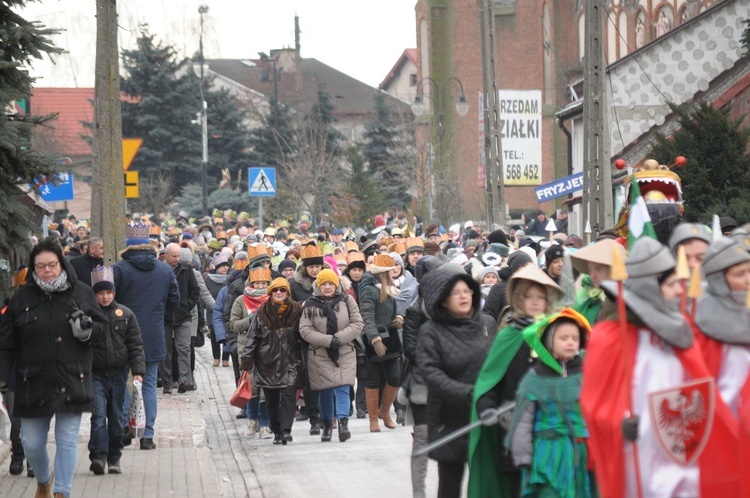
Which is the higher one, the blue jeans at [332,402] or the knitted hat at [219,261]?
the knitted hat at [219,261]

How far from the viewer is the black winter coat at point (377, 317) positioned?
49.2 ft

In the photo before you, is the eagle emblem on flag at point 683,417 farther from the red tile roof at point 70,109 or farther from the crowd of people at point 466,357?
the red tile roof at point 70,109

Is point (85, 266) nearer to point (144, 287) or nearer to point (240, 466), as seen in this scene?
point (144, 287)

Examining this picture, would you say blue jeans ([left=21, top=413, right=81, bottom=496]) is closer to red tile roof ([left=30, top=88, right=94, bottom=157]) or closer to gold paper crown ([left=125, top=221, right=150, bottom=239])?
→ gold paper crown ([left=125, top=221, right=150, bottom=239])

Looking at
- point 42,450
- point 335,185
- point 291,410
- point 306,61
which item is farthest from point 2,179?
point 306,61

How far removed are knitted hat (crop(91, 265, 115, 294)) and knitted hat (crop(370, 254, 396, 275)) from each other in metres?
3.03

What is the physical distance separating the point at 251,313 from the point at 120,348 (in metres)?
3.74

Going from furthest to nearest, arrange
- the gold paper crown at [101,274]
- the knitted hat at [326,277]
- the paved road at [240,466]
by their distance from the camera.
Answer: the knitted hat at [326,277] < the gold paper crown at [101,274] < the paved road at [240,466]

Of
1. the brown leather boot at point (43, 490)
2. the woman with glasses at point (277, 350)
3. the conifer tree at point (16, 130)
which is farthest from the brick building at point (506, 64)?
the brown leather boot at point (43, 490)

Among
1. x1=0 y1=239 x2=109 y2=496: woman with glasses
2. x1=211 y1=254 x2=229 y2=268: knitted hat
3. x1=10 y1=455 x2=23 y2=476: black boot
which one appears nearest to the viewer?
x1=0 y1=239 x2=109 y2=496: woman with glasses

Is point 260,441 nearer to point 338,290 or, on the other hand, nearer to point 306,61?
point 338,290

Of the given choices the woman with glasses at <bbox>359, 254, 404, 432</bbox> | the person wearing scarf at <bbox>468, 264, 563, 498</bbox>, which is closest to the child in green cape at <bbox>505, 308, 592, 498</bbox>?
the person wearing scarf at <bbox>468, 264, 563, 498</bbox>

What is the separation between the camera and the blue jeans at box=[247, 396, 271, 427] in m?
14.9

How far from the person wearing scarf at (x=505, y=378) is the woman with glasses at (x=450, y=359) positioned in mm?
297
